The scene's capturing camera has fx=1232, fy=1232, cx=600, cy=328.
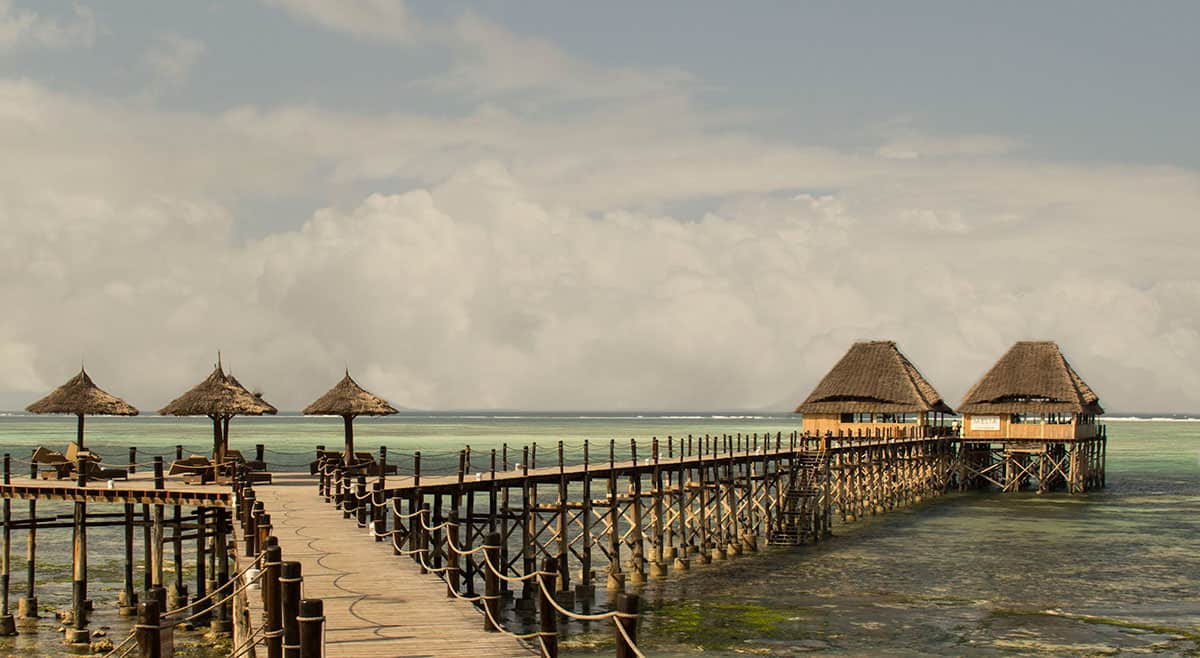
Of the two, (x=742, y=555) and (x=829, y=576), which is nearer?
(x=829, y=576)

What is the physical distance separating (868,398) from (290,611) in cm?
5466

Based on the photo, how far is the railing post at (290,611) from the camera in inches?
377

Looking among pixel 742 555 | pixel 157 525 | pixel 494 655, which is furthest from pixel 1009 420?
pixel 494 655

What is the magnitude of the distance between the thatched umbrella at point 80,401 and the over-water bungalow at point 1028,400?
42756 mm

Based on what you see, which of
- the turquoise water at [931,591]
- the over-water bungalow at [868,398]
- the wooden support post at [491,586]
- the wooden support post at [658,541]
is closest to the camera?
the wooden support post at [491,586]

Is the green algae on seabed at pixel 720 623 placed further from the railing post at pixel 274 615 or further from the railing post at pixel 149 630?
the railing post at pixel 149 630

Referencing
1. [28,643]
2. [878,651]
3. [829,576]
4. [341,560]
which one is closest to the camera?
[341,560]

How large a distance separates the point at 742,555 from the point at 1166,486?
1682 inches

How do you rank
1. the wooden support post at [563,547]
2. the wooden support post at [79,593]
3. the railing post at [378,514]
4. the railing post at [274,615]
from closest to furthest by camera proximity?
the railing post at [274,615] → the railing post at [378,514] → the wooden support post at [79,593] → the wooden support post at [563,547]

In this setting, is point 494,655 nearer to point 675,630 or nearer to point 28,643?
point 675,630

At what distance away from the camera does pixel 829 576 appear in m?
32.6

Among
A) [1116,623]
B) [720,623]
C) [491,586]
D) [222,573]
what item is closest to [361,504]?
[222,573]

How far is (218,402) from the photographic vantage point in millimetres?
33562

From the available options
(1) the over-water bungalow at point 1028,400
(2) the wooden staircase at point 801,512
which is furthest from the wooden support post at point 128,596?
(1) the over-water bungalow at point 1028,400
